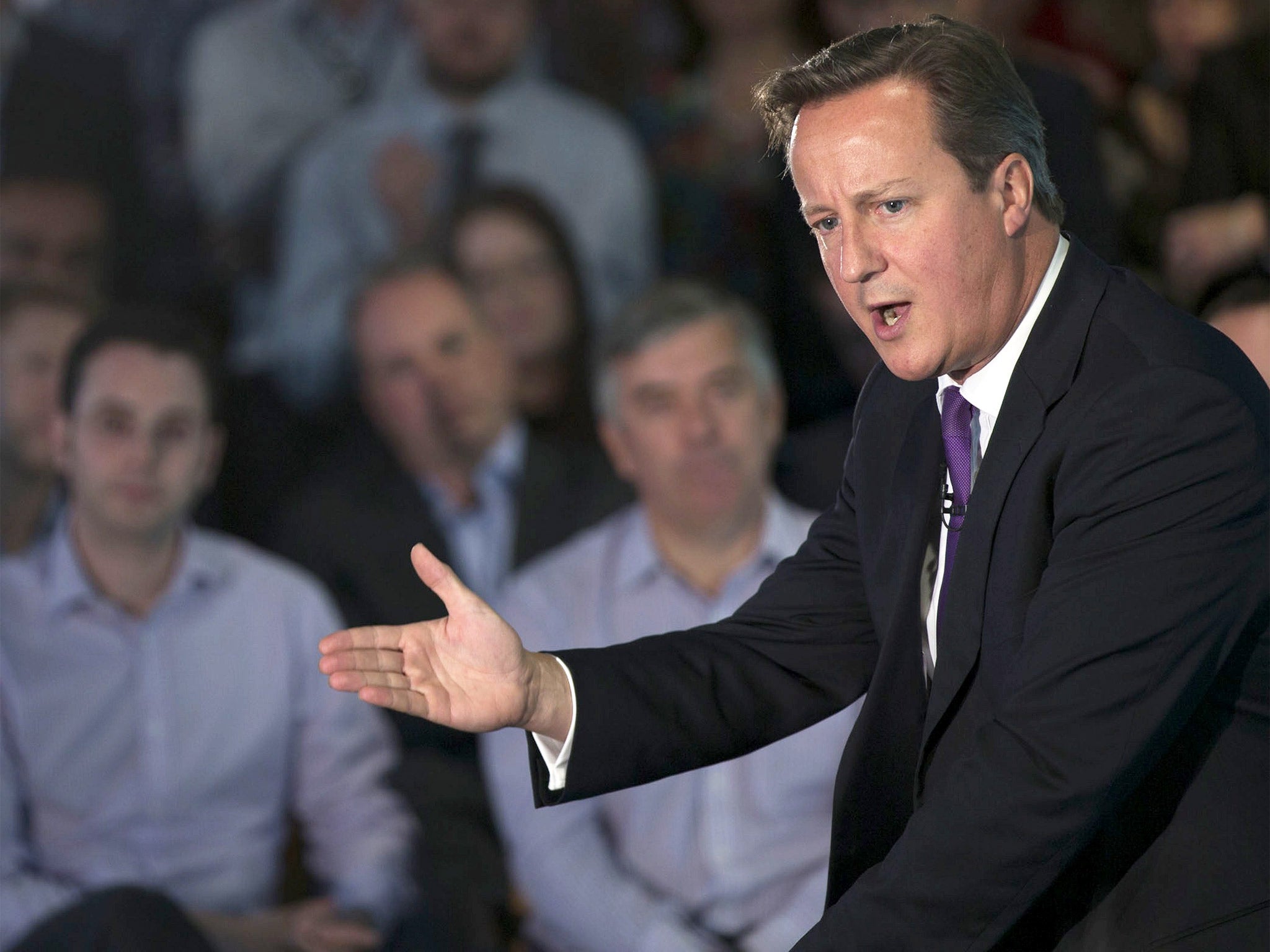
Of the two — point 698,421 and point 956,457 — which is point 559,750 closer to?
point 956,457

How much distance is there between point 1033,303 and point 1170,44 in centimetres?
291

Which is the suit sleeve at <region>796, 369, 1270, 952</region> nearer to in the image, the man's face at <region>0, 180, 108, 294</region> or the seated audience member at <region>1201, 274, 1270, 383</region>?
the seated audience member at <region>1201, 274, 1270, 383</region>

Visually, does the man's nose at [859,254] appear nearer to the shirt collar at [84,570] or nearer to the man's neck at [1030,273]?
the man's neck at [1030,273]

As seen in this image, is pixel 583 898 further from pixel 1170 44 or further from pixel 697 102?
pixel 1170 44

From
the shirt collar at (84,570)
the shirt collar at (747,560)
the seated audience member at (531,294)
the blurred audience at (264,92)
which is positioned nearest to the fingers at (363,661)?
the shirt collar at (747,560)

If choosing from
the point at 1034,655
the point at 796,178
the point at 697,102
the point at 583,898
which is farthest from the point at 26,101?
the point at 1034,655

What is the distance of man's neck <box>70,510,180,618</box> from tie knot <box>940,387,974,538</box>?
244cm

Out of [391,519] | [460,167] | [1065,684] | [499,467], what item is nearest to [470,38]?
[460,167]

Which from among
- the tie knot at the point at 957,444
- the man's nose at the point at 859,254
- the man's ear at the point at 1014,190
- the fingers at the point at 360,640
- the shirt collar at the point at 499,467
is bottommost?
the shirt collar at the point at 499,467

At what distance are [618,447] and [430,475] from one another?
0.69 m

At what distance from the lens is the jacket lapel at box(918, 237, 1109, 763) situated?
1468 millimetres

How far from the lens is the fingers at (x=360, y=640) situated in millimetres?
1599

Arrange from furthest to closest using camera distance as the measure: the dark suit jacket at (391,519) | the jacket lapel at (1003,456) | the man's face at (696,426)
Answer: the dark suit jacket at (391,519)
the man's face at (696,426)
the jacket lapel at (1003,456)

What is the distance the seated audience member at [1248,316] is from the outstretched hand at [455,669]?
119 cm
